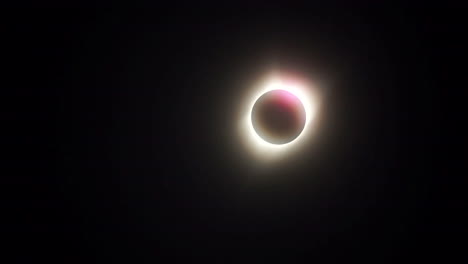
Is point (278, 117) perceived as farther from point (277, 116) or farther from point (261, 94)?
point (261, 94)

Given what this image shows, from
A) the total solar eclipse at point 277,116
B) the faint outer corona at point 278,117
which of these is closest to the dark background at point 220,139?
the total solar eclipse at point 277,116

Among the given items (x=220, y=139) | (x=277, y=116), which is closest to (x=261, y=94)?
(x=277, y=116)

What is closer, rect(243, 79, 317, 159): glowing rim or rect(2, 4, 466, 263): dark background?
rect(2, 4, 466, 263): dark background

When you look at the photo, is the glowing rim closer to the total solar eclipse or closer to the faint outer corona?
the total solar eclipse

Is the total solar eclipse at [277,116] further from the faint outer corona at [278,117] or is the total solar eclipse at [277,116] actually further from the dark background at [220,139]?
the dark background at [220,139]

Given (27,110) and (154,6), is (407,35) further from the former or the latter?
(27,110)

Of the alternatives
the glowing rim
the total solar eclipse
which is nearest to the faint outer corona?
the total solar eclipse
